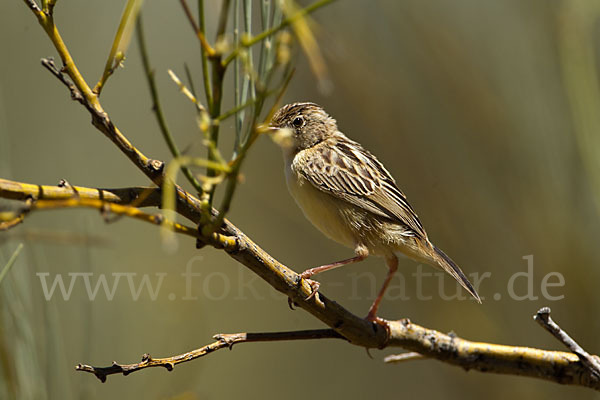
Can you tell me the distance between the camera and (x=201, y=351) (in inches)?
73.6

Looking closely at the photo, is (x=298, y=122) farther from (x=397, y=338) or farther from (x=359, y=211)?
(x=397, y=338)

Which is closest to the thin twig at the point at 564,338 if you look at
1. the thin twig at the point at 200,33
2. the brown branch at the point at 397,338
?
the brown branch at the point at 397,338

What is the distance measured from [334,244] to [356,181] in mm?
2216

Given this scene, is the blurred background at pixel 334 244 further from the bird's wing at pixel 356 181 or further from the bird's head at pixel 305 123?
the bird's wing at pixel 356 181

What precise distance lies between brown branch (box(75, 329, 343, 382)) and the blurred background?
91 mm

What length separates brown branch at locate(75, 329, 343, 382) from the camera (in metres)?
1.71

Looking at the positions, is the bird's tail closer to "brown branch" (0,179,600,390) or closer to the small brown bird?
the small brown bird

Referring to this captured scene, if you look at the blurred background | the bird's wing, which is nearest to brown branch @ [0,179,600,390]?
the blurred background

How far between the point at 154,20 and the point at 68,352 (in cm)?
335

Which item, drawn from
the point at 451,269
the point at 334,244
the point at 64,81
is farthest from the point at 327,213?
the point at 64,81

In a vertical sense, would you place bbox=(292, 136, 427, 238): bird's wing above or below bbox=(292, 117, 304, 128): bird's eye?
below

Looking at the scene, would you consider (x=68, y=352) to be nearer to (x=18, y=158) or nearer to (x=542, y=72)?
(x=18, y=158)

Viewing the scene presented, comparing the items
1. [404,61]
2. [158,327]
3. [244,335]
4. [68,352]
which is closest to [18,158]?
[68,352]

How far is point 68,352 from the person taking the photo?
527cm
